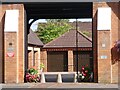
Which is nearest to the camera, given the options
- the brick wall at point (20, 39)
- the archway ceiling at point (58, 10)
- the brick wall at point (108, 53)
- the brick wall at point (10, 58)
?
the brick wall at point (108, 53)

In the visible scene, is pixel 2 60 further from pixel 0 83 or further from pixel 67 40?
pixel 67 40


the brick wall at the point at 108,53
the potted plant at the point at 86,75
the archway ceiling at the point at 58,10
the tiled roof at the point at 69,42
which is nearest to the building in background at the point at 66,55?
the tiled roof at the point at 69,42

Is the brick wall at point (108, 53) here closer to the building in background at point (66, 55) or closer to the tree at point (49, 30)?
the building in background at point (66, 55)

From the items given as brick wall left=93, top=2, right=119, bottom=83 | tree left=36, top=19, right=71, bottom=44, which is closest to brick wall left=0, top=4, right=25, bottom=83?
brick wall left=93, top=2, right=119, bottom=83

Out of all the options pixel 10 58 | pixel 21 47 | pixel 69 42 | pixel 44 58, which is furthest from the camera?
pixel 69 42

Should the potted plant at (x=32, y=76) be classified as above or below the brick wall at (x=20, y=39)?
below

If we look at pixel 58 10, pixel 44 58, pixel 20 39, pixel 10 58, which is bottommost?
→ pixel 44 58

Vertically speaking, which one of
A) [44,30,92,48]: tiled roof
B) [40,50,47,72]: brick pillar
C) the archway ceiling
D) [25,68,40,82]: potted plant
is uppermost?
the archway ceiling

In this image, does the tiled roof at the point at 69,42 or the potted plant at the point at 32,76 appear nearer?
the potted plant at the point at 32,76

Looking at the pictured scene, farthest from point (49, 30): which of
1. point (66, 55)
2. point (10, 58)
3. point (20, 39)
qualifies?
point (10, 58)

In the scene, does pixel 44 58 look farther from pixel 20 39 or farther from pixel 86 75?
pixel 20 39

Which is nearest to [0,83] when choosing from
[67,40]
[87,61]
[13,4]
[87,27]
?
[13,4]

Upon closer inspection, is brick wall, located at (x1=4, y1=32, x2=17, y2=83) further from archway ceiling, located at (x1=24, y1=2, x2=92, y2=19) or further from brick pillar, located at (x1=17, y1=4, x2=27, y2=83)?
archway ceiling, located at (x1=24, y1=2, x2=92, y2=19)

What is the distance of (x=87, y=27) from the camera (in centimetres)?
6294
